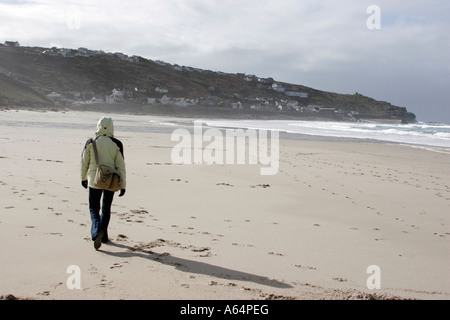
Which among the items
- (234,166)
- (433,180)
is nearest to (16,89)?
(234,166)

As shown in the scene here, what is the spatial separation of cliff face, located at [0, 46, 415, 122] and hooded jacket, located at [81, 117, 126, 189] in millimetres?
47580

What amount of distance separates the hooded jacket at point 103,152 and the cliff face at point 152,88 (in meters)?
47.6

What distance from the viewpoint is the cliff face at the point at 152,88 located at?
87188 millimetres

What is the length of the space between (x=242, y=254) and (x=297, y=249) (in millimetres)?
747

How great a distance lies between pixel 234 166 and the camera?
13.1 meters

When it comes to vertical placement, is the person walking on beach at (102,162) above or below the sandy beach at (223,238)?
above

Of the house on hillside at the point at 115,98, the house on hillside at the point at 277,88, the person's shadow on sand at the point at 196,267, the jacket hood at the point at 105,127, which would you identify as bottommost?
the person's shadow on sand at the point at 196,267

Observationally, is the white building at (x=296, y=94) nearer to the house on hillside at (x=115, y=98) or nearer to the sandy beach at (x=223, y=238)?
the house on hillside at (x=115, y=98)

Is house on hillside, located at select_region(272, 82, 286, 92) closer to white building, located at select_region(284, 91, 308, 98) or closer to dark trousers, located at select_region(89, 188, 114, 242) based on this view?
white building, located at select_region(284, 91, 308, 98)

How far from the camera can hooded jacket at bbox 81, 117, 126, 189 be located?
17.0ft

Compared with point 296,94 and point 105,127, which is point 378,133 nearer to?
point 105,127

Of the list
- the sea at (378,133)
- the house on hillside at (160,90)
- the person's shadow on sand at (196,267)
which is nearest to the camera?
the person's shadow on sand at (196,267)

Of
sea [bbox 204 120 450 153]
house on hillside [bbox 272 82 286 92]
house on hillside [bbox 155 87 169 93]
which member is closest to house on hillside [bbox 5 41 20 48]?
house on hillside [bbox 155 87 169 93]

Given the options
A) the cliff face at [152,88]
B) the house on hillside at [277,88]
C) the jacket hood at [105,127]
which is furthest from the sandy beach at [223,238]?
the house on hillside at [277,88]
